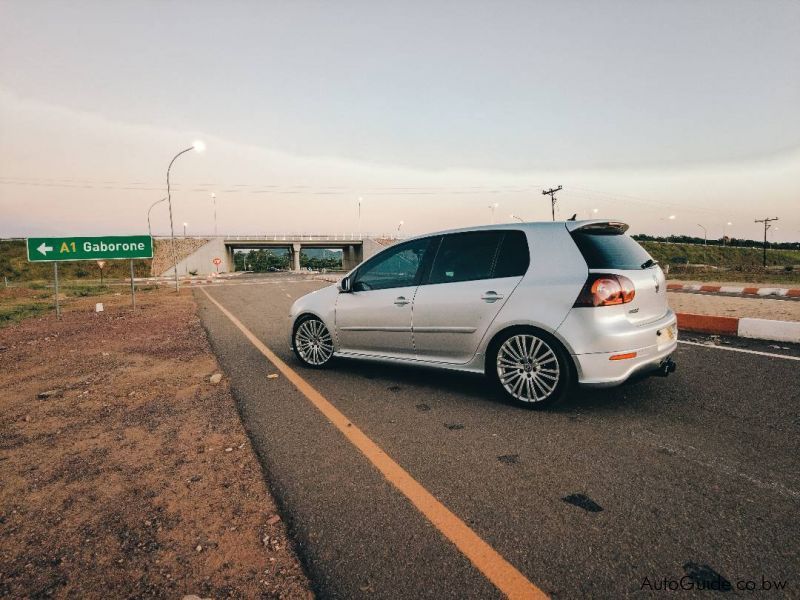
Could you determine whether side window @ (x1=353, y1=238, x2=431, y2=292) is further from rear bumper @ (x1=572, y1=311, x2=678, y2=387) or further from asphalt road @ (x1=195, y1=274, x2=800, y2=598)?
rear bumper @ (x1=572, y1=311, x2=678, y2=387)

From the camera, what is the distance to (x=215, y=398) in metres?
4.46

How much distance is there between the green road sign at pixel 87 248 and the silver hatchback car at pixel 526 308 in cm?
1071

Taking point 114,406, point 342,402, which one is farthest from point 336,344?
point 114,406

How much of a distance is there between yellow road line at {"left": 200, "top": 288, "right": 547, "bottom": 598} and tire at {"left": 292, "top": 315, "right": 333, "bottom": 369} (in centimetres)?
152

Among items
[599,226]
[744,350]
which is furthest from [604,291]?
[744,350]

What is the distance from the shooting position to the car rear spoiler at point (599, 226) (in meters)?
3.95

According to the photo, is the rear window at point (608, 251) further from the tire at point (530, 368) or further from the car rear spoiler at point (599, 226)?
the tire at point (530, 368)

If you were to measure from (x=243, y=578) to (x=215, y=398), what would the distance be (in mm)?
2824

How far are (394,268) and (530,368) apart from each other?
1905 mm

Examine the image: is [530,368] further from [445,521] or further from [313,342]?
[313,342]

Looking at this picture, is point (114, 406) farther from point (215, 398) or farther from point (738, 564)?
point (738, 564)

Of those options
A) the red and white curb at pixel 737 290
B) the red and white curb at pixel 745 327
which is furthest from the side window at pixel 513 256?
the red and white curb at pixel 737 290

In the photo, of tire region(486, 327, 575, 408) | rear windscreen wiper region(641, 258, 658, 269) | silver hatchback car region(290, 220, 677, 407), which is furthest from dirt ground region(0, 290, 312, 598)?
rear windscreen wiper region(641, 258, 658, 269)

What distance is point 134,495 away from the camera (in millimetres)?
2645
